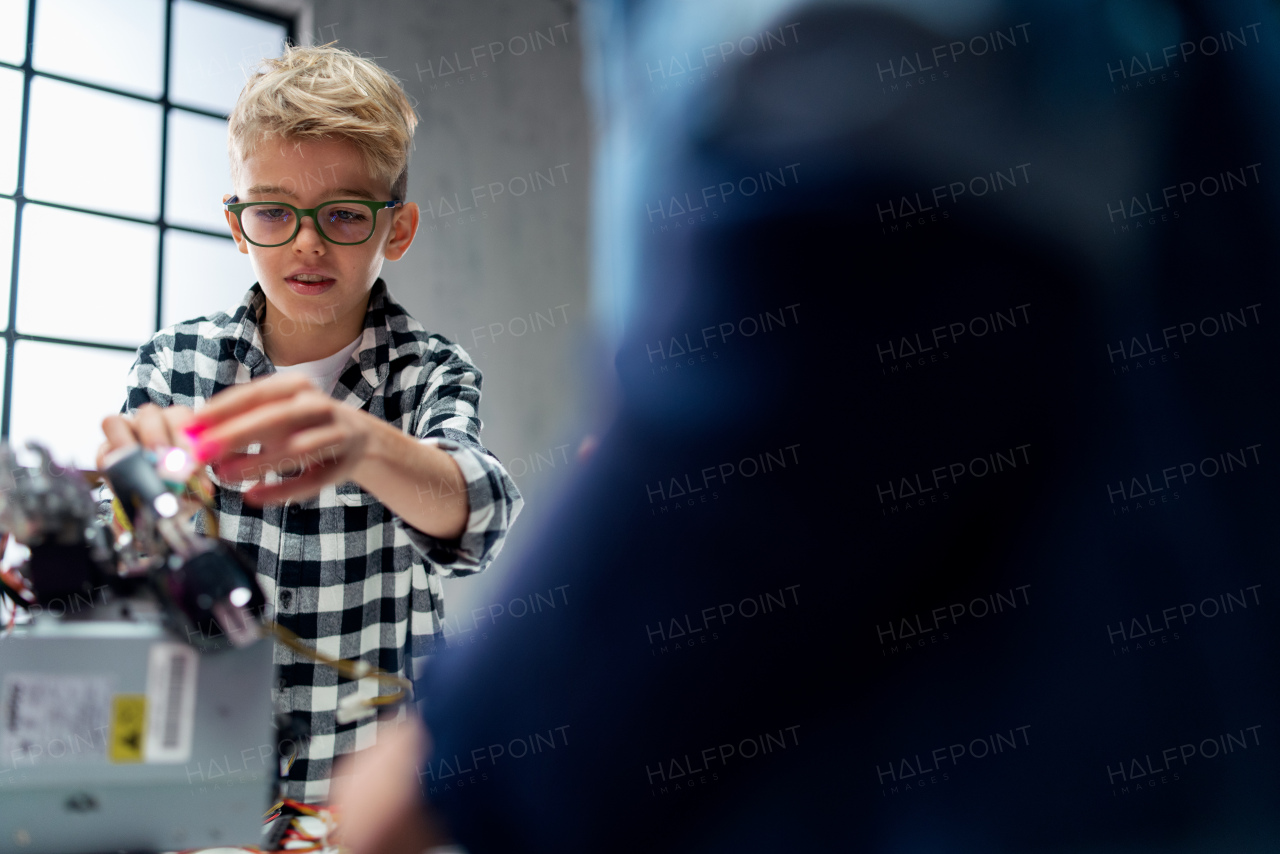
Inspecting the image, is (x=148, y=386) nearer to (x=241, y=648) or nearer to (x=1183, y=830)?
(x=241, y=648)

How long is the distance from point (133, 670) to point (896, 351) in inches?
13.9

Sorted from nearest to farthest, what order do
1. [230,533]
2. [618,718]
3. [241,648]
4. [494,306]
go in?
[618,718] → [241,648] → [230,533] → [494,306]

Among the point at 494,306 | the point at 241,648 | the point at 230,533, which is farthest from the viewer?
the point at 494,306

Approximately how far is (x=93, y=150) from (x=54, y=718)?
218cm

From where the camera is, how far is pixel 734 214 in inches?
11.4

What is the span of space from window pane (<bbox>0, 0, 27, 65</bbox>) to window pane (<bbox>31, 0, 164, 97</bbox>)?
0.09 ft

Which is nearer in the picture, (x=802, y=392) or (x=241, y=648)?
(x=802, y=392)

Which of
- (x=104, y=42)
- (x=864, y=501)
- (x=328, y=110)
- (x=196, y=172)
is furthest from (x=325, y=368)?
(x=104, y=42)

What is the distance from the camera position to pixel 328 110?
0.77 m

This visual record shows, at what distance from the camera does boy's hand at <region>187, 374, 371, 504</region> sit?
1.35ft


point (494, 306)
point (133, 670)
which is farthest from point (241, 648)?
point (494, 306)

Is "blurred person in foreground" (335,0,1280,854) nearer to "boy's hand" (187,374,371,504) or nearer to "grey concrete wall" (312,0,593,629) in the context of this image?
"boy's hand" (187,374,371,504)

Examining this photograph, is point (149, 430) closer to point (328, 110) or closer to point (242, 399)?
point (242, 399)

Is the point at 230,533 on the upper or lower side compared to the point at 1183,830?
upper
